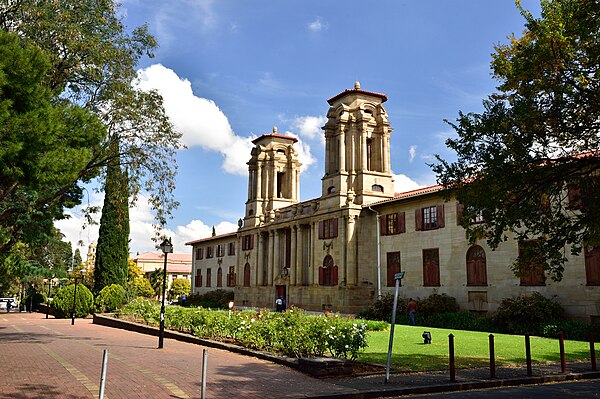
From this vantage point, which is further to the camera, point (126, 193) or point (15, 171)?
point (126, 193)

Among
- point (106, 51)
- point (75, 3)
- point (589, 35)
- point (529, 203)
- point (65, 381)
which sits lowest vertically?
point (65, 381)

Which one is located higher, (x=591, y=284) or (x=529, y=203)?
(x=529, y=203)

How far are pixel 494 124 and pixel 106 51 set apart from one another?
13.0 meters

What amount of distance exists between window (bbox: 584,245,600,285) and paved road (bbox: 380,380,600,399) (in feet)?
42.8

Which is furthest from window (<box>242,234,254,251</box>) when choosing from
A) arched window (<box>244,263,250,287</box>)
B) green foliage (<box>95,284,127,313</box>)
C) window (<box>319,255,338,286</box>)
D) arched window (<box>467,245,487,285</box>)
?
arched window (<box>467,245,487,285</box>)

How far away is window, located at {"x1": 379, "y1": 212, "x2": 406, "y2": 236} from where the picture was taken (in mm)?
34375

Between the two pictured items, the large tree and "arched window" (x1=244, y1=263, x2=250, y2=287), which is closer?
the large tree

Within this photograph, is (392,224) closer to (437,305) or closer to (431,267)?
(431,267)

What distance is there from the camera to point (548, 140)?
12664 millimetres

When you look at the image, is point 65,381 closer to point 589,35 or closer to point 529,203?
point 529,203

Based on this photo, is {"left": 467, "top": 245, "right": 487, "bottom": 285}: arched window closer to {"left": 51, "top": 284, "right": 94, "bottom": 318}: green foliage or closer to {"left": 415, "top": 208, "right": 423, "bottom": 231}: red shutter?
{"left": 415, "top": 208, "right": 423, "bottom": 231}: red shutter

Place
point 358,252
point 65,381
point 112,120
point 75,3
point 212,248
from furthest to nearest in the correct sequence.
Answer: point 212,248 → point 358,252 → point 112,120 → point 75,3 → point 65,381

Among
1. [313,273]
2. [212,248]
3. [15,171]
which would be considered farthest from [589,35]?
[212,248]

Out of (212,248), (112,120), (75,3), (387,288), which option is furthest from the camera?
(212,248)
